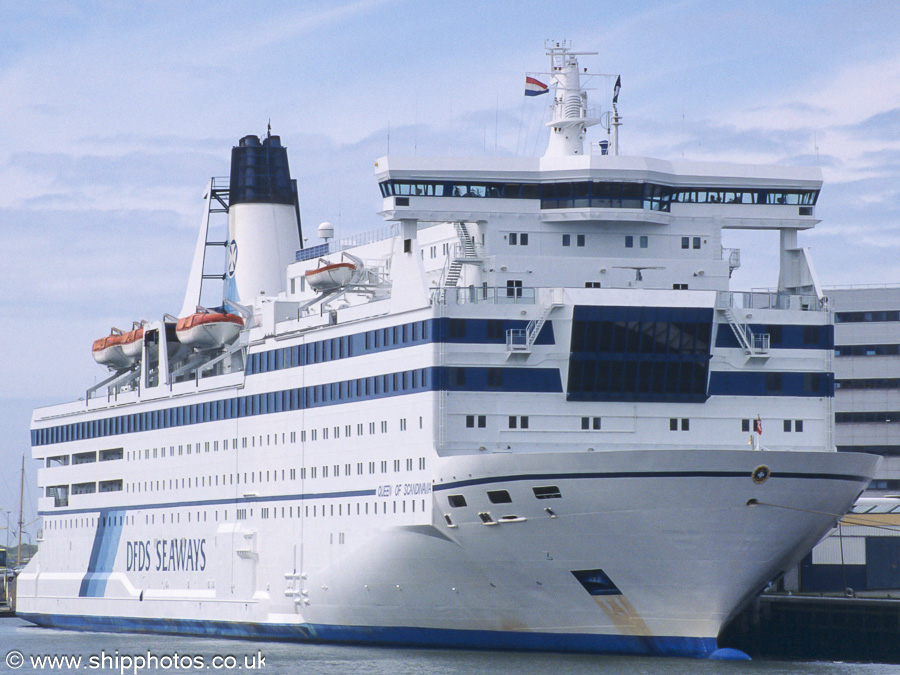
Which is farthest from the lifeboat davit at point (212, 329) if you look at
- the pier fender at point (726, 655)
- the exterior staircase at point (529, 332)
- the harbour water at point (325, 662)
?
the pier fender at point (726, 655)

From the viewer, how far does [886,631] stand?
46.1m

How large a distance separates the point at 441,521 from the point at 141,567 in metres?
20.7

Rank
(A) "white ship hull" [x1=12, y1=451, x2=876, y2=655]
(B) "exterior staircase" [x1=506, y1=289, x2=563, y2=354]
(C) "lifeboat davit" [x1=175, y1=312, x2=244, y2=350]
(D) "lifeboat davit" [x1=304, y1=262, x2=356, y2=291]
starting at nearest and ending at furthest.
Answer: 1. (A) "white ship hull" [x1=12, y1=451, x2=876, y2=655]
2. (B) "exterior staircase" [x1=506, y1=289, x2=563, y2=354]
3. (D) "lifeboat davit" [x1=304, y1=262, x2=356, y2=291]
4. (C) "lifeboat davit" [x1=175, y1=312, x2=244, y2=350]

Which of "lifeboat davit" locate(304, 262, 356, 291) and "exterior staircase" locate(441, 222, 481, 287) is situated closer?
"exterior staircase" locate(441, 222, 481, 287)

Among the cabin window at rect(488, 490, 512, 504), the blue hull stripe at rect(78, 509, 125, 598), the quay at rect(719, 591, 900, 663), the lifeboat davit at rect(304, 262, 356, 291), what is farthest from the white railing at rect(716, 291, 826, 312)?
the blue hull stripe at rect(78, 509, 125, 598)

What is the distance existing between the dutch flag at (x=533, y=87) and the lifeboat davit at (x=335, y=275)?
24.5 feet

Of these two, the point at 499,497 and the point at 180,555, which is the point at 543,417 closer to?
the point at 499,497

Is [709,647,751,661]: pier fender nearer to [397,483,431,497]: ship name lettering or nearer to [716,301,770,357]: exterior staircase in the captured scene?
[716,301,770,357]: exterior staircase

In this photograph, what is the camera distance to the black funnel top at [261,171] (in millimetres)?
60031

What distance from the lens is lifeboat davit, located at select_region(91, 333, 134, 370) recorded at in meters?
60.3

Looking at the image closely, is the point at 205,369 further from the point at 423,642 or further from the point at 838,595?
the point at 838,595

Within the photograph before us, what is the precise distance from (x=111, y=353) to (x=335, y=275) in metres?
17.5

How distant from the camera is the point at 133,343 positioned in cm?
5903

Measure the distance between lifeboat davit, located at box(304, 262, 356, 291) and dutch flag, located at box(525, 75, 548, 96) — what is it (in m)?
7.46
